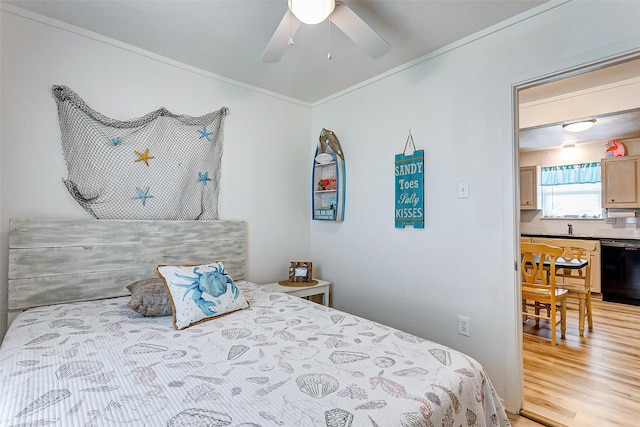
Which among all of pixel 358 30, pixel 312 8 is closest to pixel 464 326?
pixel 358 30

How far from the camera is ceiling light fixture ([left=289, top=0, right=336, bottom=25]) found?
1.42 meters

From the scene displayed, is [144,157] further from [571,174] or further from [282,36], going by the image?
[571,174]

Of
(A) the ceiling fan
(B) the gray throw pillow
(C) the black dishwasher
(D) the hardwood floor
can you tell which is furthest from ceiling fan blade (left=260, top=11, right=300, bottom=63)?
(C) the black dishwasher

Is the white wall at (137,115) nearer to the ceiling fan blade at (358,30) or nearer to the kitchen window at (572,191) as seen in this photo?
the ceiling fan blade at (358,30)

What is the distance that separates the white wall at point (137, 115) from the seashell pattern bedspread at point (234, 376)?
90 centimetres

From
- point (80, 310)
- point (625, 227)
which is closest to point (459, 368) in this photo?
point (80, 310)

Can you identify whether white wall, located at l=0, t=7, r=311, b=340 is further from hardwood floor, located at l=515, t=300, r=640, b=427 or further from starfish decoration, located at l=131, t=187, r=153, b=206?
hardwood floor, located at l=515, t=300, r=640, b=427

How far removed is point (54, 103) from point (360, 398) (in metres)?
2.47

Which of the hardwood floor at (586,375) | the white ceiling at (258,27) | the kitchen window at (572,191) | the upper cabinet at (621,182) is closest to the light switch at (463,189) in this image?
the white ceiling at (258,27)

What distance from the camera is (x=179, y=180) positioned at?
255cm

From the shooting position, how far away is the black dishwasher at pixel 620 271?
432 cm

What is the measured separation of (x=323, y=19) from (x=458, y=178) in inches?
54.1

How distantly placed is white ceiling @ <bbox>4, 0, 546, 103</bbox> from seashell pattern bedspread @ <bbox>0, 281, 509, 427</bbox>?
5.88ft

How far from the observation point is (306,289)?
2.84 m
